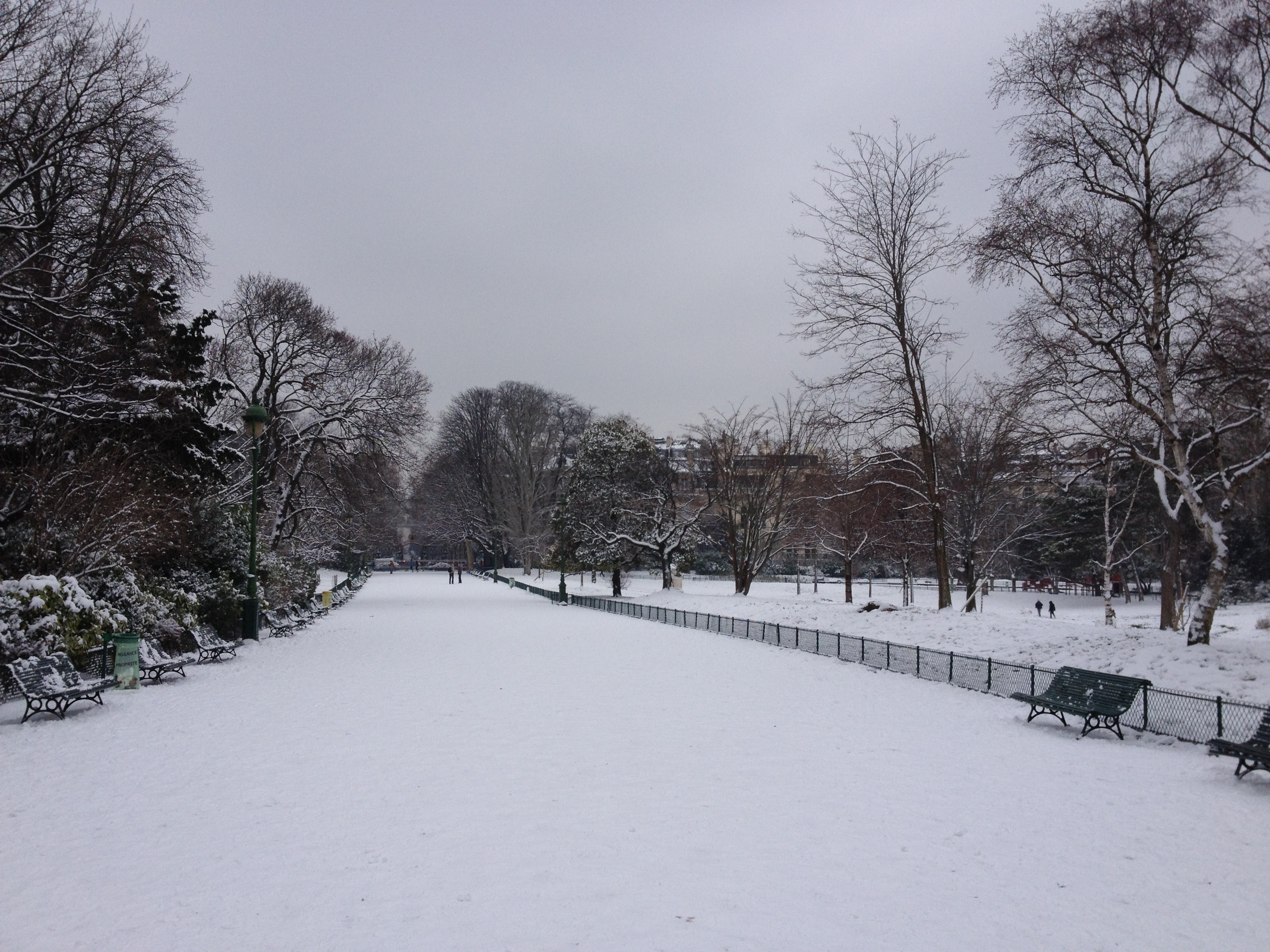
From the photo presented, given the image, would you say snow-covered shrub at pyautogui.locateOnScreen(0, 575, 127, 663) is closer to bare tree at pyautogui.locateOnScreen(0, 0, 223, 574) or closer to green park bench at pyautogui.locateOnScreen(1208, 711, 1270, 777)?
bare tree at pyautogui.locateOnScreen(0, 0, 223, 574)

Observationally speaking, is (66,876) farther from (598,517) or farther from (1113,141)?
(598,517)

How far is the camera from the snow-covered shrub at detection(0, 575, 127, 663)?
11.9 metres

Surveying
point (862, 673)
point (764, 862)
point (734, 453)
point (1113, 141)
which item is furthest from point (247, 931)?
point (734, 453)

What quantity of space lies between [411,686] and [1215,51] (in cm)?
1862

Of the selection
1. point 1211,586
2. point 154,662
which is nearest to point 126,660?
point 154,662

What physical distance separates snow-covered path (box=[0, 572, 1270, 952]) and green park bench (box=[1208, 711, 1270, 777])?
21 cm

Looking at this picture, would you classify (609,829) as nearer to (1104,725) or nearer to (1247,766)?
(1247,766)

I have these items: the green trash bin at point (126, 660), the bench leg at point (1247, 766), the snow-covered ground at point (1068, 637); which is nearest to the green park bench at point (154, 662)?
the green trash bin at point (126, 660)

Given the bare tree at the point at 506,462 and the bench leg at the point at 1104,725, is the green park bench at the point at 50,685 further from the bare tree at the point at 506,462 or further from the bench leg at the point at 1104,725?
the bare tree at the point at 506,462

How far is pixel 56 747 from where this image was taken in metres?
9.08

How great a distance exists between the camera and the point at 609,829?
6668mm

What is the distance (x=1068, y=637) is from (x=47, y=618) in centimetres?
Answer: 1838

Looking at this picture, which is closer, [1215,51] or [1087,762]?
[1087,762]

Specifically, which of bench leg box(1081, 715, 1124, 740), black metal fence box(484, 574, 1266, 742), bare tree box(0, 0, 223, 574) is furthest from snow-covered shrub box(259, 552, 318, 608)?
bench leg box(1081, 715, 1124, 740)
